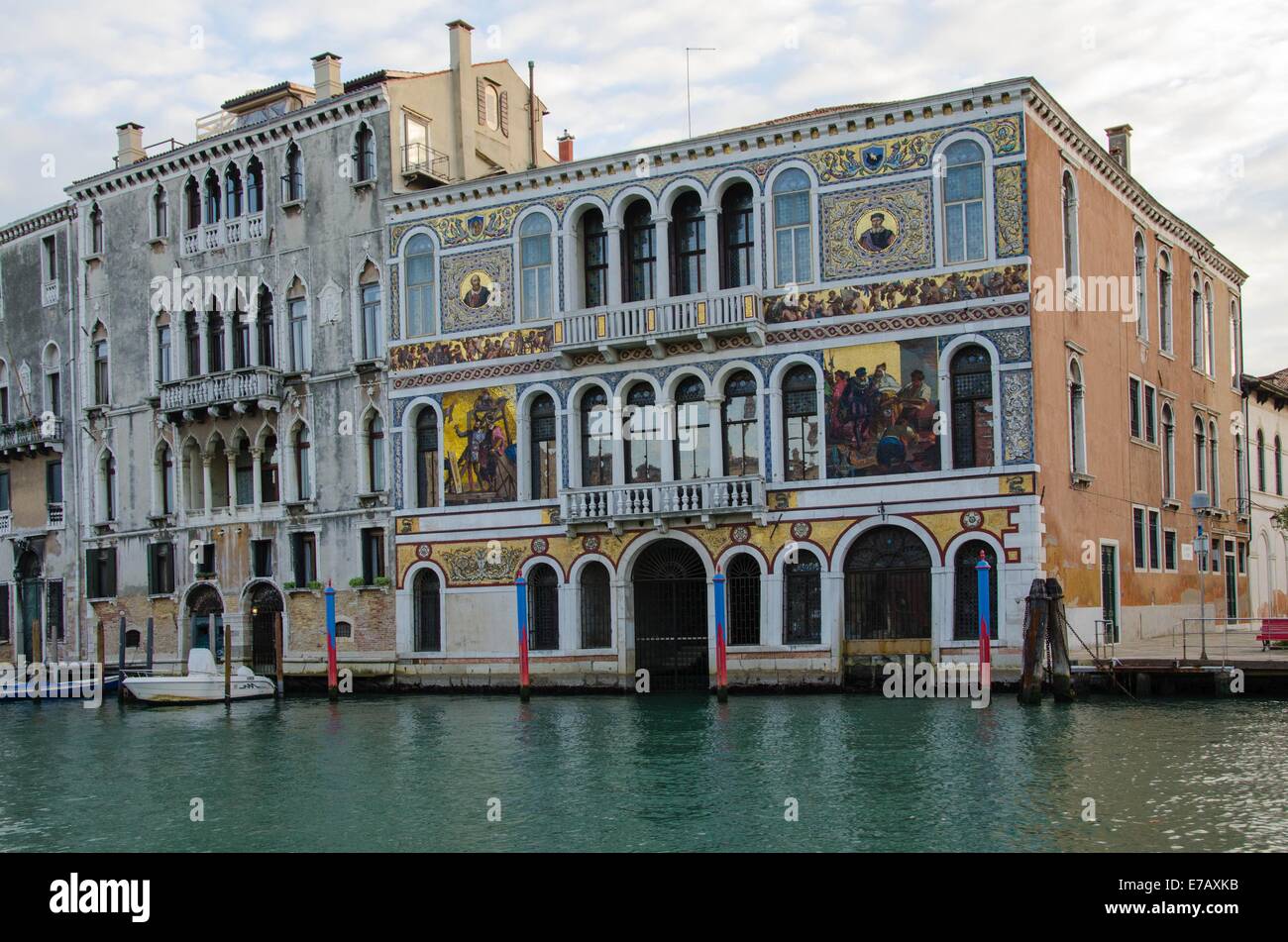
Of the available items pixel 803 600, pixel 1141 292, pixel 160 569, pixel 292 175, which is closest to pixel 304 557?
pixel 160 569

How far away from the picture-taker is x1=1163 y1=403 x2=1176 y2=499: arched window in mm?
32812

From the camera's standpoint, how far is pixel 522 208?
29.6 metres

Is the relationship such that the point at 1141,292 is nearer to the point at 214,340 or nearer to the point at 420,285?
the point at 420,285

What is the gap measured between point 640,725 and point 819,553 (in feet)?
17.2

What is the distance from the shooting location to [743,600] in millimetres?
26922

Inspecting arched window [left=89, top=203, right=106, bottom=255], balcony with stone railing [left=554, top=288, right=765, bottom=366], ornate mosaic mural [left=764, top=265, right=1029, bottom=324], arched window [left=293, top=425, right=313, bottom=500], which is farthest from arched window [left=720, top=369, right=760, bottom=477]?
arched window [left=89, top=203, right=106, bottom=255]

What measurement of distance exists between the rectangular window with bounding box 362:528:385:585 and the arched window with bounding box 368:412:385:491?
985 mm

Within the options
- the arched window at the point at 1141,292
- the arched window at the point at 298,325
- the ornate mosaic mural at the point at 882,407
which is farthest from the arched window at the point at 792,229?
the arched window at the point at 298,325

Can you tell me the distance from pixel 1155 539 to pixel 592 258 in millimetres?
13364

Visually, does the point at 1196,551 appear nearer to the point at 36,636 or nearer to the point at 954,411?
the point at 954,411

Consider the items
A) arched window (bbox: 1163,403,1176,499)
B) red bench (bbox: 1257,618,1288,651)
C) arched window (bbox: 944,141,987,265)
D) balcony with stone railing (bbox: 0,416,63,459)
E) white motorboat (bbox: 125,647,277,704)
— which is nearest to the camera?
arched window (bbox: 944,141,987,265)

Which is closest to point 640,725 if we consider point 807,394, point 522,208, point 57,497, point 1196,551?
point 807,394

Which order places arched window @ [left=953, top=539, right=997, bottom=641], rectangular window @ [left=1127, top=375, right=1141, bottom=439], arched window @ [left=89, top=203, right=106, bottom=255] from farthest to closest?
arched window @ [left=89, top=203, right=106, bottom=255], rectangular window @ [left=1127, top=375, right=1141, bottom=439], arched window @ [left=953, top=539, right=997, bottom=641]

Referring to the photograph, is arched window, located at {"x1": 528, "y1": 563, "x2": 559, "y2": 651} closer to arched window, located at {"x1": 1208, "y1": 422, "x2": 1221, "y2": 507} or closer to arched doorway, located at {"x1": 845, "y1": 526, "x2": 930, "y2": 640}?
arched doorway, located at {"x1": 845, "y1": 526, "x2": 930, "y2": 640}
